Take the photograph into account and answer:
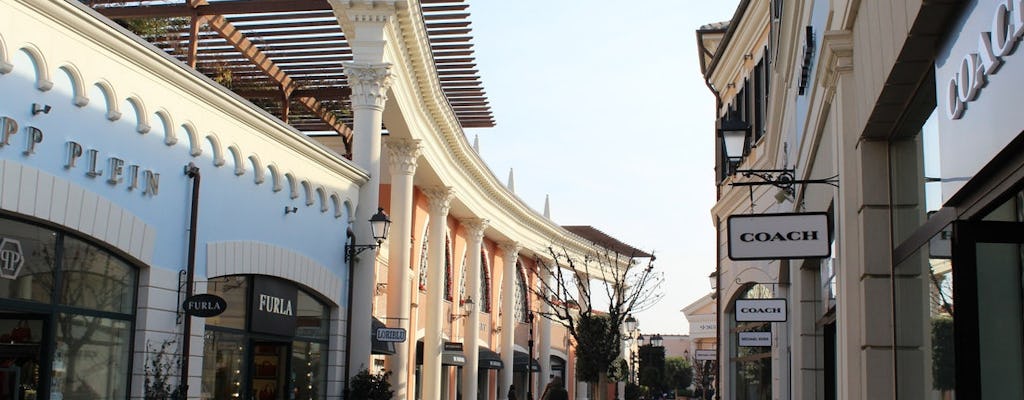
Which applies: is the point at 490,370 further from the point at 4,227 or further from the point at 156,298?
the point at 4,227

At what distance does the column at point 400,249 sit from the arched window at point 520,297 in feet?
80.7

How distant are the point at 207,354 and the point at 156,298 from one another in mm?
2168

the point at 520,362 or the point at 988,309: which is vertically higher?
the point at 520,362

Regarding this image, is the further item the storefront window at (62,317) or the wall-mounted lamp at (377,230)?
the wall-mounted lamp at (377,230)

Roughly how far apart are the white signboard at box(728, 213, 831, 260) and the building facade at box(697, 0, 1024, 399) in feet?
0.08

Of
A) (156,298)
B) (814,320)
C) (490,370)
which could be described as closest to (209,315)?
(156,298)

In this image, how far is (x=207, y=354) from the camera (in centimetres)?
1703

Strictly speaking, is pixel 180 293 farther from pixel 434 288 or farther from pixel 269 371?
pixel 434 288

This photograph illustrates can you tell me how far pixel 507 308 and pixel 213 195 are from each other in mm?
30582

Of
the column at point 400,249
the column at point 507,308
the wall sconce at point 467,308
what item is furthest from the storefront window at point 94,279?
the column at point 507,308

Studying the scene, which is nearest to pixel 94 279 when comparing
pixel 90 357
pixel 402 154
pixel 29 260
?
pixel 90 357

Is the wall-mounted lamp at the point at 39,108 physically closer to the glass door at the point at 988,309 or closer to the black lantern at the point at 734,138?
the black lantern at the point at 734,138

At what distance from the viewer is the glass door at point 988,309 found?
15.0ft

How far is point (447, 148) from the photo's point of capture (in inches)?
1315
